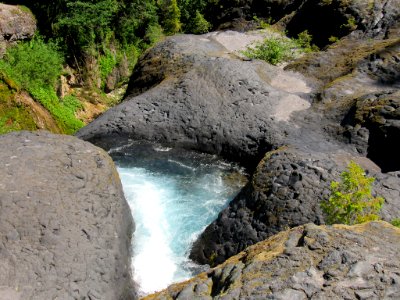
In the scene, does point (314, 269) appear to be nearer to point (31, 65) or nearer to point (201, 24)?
point (31, 65)

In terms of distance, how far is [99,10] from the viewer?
23453 mm

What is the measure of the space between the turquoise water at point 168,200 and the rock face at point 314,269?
357cm

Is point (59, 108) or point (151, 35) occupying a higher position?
point (151, 35)

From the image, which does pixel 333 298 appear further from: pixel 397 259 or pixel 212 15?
pixel 212 15

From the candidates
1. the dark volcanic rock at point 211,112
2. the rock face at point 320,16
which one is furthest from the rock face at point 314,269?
the rock face at point 320,16

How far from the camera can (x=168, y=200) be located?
1295cm

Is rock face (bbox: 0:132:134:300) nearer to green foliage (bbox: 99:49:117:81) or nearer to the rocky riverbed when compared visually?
the rocky riverbed

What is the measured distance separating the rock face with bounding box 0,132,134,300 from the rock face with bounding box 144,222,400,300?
226cm

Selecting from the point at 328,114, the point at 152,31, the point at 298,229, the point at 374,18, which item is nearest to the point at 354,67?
the point at 328,114

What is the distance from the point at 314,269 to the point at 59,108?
15.4 m

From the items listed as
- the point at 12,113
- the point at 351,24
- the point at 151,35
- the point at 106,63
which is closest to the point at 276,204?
the point at 12,113

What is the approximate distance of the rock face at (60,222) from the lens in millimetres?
8281

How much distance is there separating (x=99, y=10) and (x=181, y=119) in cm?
1026

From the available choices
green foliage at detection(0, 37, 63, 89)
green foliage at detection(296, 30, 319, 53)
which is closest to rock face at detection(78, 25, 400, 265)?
green foliage at detection(296, 30, 319, 53)
